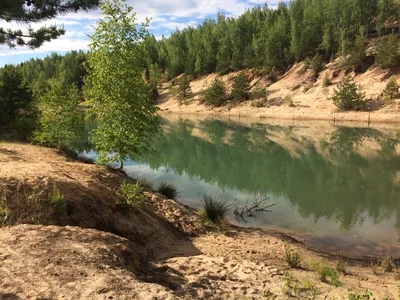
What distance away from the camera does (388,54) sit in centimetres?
4950

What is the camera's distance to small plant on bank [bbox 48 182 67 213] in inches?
287

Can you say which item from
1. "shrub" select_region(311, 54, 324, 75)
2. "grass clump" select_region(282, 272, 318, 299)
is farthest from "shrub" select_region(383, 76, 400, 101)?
"grass clump" select_region(282, 272, 318, 299)

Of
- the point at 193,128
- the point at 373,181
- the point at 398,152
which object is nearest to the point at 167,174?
the point at 373,181

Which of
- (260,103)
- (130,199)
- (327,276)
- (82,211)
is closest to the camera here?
(327,276)

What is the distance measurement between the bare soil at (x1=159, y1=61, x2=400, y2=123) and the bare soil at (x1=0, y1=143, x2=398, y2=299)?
132 feet

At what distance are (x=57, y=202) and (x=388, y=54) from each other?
53.6m

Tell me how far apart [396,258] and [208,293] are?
22.2ft

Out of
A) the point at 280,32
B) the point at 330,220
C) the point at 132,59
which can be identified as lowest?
the point at 330,220

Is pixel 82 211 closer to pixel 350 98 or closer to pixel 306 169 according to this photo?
pixel 306 169

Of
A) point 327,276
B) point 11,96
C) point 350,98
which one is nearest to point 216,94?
point 350,98

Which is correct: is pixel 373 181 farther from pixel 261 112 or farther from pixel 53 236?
pixel 261 112

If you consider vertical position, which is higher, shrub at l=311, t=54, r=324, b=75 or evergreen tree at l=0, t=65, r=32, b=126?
shrub at l=311, t=54, r=324, b=75

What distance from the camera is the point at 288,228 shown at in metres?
12.4

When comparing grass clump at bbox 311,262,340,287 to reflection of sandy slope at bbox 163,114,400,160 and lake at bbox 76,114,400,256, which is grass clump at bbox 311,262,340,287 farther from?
reflection of sandy slope at bbox 163,114,400,160
